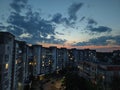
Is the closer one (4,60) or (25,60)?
(4,60)

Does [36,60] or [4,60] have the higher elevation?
[4,60]

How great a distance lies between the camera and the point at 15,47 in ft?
179

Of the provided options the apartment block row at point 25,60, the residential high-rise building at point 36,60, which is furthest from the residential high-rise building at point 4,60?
the residential high-rise building at point 36,60

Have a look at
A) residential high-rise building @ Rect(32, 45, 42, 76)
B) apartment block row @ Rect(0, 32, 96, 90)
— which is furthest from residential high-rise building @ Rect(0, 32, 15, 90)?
residential high-rise building @ Rect(32, 45, 42, 76)

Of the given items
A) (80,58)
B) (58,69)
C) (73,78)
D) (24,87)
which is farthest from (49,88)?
(80,58)

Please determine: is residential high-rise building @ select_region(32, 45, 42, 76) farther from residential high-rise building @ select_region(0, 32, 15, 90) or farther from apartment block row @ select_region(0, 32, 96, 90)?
residential high-rise building @ select_region(0, 32, 15, 90)

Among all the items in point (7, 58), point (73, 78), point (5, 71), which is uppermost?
point (7, 58)

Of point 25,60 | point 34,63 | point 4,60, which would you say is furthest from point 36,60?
point 4,60

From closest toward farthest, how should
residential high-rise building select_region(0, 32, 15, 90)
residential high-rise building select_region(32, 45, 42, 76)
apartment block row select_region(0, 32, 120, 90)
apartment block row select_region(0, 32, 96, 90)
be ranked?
residential high-rise building select_region(0, 32, 15, 90), apartment block row select_region(0, 32, 96, 90), apartment block row select_region(0, 32, 120, 90), residential high-rise building select_region(32, 45, 42, 76)

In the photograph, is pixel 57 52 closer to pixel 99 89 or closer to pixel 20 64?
pixel 20 64

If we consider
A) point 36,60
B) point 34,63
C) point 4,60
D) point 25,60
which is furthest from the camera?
point 36,60

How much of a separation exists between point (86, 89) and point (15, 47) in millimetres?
25527

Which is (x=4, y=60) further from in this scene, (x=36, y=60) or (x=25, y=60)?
(x=36, y=60)

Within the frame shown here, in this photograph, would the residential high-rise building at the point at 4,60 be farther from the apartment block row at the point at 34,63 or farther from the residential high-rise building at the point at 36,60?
the residential high-rise building at the point at 36,60
